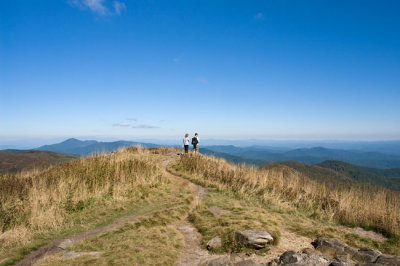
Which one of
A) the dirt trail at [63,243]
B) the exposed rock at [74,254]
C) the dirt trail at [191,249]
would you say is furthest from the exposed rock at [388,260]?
the dirt trail at [63,243]

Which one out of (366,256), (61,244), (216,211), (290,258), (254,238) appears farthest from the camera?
(216,211)

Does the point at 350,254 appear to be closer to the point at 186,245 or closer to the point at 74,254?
the point at 186,245

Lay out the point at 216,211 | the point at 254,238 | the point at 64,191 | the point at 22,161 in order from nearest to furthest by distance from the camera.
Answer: the point at 254,238 < the point at 216,211 < the point at 64,191 < the point at 22,161

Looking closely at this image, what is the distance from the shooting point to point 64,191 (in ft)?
38.6

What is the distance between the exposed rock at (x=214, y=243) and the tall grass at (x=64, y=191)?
566cm

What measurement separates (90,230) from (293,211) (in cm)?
954

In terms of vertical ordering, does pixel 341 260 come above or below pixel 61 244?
below

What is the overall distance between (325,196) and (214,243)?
9.53 meters

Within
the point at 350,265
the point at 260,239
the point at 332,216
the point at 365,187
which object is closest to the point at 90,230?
the point at 260,239

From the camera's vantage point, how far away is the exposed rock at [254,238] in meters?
7.52

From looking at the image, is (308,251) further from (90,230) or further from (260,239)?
(90,230)

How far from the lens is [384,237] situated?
9570 millimetres

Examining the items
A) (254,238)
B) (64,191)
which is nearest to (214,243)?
(254,238)

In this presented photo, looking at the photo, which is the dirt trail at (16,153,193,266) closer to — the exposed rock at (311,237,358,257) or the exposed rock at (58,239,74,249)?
the exposed rock at (58,239,74,249)
